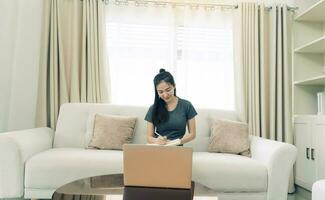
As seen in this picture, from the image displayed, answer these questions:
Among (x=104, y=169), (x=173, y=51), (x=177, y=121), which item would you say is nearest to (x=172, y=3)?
(x=173, y=51)

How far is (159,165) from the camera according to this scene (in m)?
1.33

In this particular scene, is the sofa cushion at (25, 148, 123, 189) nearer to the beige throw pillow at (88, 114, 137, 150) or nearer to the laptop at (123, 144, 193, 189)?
the beige throw pillow at (88, 114, 137, 150)

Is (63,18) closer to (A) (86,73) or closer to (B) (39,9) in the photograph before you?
(B) (39,9)

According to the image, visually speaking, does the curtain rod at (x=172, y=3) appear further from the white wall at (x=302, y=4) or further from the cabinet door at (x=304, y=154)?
the cabinet door at (x=304, y=154)

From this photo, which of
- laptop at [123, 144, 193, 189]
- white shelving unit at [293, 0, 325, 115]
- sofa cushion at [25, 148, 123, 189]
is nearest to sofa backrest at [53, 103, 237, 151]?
sofa cushion at [25, 148, 123, 189]

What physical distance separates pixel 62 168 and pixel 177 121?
895 millimetres

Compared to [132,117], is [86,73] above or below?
above

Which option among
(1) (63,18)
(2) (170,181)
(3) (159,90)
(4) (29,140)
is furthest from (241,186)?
(1) (63,18)

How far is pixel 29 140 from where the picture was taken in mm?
2365

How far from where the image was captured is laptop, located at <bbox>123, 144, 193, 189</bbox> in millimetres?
1323

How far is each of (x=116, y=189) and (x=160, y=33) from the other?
2325mm

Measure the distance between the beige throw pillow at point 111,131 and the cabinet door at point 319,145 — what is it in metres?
1.66

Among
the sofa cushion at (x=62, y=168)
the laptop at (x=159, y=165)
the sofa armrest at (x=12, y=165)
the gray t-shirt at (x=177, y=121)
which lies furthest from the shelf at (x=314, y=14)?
the sofa armrest at (x=12, y=165)

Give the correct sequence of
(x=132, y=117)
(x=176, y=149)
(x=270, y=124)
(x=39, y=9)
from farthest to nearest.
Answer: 1. (x=270, y=124)
2. (x=39, y=9)
3. (x=132, y=117)
4. (x=176, y=149)
